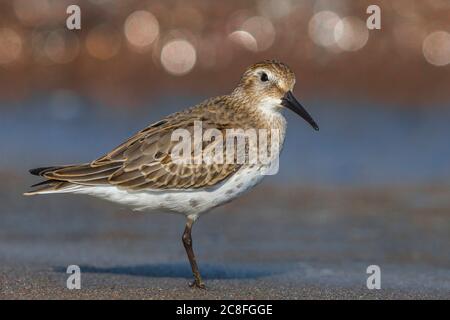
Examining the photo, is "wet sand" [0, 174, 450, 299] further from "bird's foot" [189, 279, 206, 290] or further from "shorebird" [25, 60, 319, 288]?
"shorebird" [25, 60, 319, 288]

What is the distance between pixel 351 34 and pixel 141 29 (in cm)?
348

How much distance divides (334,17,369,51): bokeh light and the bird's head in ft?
23.5

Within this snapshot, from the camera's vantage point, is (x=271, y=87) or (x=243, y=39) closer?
(x=271, y=87)

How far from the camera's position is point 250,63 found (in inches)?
611

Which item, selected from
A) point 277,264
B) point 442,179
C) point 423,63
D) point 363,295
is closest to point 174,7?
point 423,63

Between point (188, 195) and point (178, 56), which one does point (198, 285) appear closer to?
point (188, 195)

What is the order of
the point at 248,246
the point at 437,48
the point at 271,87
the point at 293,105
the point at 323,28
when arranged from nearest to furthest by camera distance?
the point at 293,105 → the point at 271,87 → the point at 248,246 → the point at 437,48 → the point at 323,28

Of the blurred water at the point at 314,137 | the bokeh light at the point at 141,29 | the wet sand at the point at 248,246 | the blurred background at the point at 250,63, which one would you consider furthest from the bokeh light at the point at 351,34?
the wet sand at the point at 248,246

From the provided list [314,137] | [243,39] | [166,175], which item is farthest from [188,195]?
[243,39]

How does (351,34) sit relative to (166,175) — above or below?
above

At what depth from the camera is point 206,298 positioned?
7570mm

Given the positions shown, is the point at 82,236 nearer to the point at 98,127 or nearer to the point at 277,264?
the point at 277,264

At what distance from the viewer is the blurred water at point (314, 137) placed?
1252 centimetres

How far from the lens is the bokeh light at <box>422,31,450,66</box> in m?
15.3
